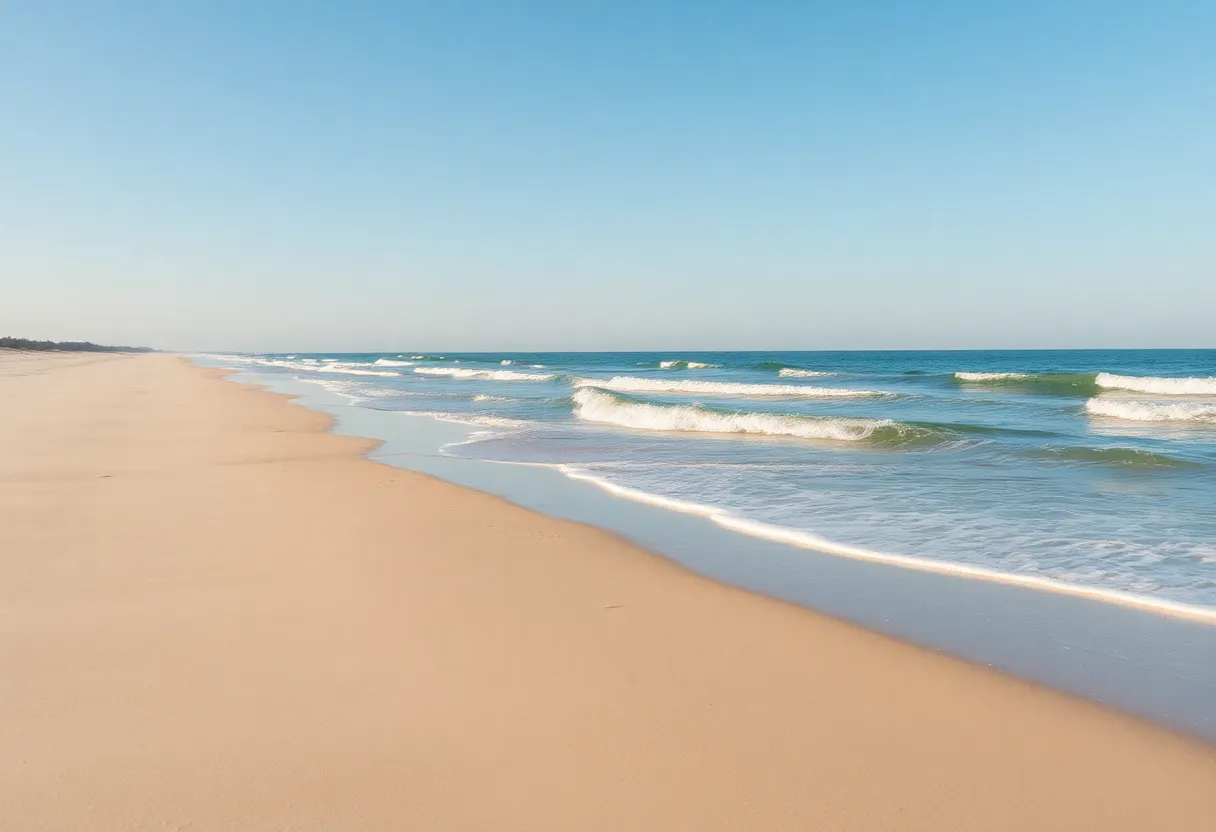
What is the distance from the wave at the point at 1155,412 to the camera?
18.1 meters

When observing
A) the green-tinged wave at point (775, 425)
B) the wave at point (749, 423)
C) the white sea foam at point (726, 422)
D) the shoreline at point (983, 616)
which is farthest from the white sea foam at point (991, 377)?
the shoreline at point (983, 616)

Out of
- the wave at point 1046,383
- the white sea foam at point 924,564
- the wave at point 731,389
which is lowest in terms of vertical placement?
the white sea foam at point 924,564

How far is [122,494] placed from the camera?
823 cm

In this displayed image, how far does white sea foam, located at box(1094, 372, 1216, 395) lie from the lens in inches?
1167

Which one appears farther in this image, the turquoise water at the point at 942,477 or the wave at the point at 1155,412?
the wave at the point at 1155,412

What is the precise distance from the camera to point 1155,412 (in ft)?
62.8

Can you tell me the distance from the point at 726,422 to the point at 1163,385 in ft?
80.9

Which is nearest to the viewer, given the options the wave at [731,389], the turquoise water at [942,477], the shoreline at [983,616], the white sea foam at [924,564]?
the shoreline at [983,616]

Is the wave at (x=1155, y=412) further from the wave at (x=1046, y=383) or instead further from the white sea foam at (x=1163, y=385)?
the white sea foam at (x=1163, y=385)

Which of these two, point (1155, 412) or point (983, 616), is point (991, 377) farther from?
point (983, 616)

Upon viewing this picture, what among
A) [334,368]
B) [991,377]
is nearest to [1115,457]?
[991,377]

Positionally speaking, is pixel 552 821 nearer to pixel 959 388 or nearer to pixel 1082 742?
pixel 1082 742

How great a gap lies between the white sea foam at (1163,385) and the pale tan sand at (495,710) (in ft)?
109

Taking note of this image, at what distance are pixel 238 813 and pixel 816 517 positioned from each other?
20.1 ft
